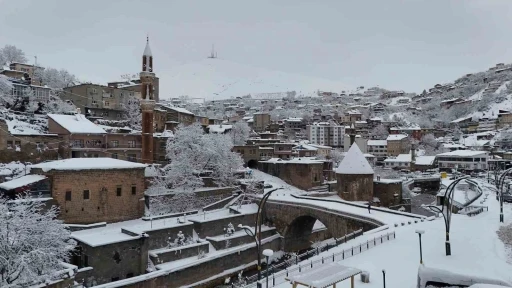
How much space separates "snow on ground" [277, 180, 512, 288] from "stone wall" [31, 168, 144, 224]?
17.1m

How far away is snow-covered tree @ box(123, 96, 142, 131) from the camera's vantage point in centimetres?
5266

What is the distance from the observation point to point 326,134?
3620 inches

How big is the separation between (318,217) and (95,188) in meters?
16.6

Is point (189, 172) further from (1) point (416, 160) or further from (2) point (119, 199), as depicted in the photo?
(1) point (416, 160)

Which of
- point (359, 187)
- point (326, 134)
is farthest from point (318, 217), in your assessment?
point (326, 134)

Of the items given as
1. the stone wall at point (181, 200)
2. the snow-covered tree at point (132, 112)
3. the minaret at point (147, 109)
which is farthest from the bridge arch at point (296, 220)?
the snow-covered tree at point (132, 112)

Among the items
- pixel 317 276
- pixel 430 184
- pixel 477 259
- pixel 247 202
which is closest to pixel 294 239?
pixel 247 202

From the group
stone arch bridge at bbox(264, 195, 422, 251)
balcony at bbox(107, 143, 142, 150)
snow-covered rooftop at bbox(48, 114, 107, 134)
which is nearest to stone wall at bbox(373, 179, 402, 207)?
stone arch bridge at bbox(264, 195, 422, 251)

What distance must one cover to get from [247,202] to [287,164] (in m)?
10.9

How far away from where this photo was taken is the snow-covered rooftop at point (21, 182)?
26337mm

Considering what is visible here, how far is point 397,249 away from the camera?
18734 millimetres

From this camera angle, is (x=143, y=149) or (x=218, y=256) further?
(x=143, y=149)

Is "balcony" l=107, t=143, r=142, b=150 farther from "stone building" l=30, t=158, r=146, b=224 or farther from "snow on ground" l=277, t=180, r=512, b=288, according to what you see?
"snow on ground" l=277, t=180, r=512, b=288

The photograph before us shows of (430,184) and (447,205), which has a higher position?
(447,205)
